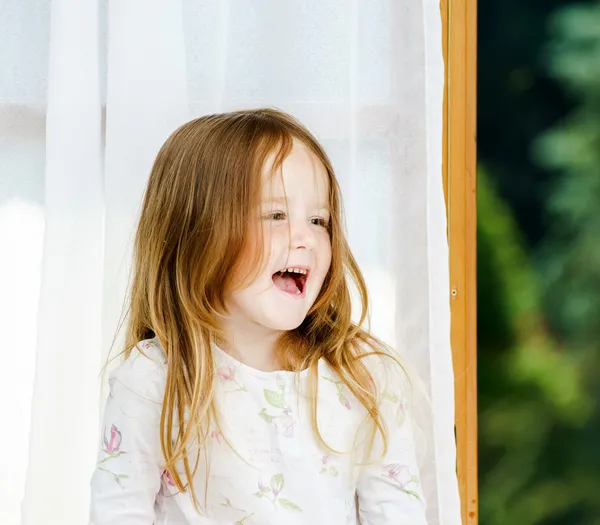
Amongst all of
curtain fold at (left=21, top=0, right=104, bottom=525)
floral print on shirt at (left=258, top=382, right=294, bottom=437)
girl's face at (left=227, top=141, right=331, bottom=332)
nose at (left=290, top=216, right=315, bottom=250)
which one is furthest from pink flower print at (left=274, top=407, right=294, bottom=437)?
curtain fold at (left=21, top=0, right=104, bottom=525)

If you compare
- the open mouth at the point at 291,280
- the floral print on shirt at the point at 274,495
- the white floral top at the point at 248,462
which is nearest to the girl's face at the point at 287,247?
the open mouth at the point at 291,280

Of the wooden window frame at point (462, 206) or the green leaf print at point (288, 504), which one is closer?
the green leaf print at point (288, 504)

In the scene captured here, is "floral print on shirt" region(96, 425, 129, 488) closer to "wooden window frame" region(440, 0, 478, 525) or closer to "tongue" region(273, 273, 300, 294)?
"tongue" region(273, 273, 300, 294)

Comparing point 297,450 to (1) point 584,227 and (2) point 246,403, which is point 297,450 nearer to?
(2) point 246,403

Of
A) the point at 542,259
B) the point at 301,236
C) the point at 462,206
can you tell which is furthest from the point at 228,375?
the point at 542,259

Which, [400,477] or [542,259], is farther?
[542,259]

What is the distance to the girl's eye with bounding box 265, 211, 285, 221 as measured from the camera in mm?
1067

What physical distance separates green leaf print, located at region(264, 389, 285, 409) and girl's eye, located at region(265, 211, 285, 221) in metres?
0.24

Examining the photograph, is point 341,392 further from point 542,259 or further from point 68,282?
point 542,259

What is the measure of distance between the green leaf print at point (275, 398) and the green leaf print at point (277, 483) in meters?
0.09

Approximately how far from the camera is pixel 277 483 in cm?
110

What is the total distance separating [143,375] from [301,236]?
29 centimetres

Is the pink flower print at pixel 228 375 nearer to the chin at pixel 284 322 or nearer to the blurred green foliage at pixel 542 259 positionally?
the chin at pixel 284 322

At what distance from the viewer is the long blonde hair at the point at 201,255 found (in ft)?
3.50
